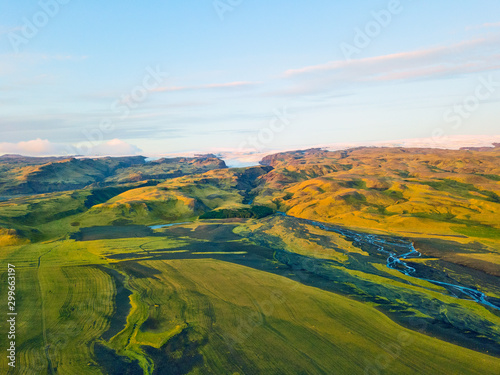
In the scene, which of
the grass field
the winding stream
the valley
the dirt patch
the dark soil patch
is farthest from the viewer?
the dirt patch

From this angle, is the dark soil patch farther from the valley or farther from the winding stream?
the winding stream

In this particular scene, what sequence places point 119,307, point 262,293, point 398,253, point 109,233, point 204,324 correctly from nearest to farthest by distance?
1. point 204,324
2. point 119,307
3. point 262,293
4. point 398,253
5. point 109,233

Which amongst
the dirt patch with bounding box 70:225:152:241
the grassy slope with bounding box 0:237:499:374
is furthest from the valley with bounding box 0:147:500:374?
the dirt patch with bounding box 70:225:152:241

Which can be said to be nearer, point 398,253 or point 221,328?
point 221,328

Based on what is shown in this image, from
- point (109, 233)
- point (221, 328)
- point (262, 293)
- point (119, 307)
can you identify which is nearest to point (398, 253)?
point (262, 293)

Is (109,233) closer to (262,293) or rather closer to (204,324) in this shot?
(262,293)

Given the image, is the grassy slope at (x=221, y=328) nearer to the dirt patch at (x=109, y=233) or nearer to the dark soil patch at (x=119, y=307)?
the dark soil patch at (x=119, y=307)

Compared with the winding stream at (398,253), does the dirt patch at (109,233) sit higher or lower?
higher

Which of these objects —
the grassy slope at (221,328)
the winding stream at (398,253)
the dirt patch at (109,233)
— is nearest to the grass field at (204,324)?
the grassy slope at (221,328)
